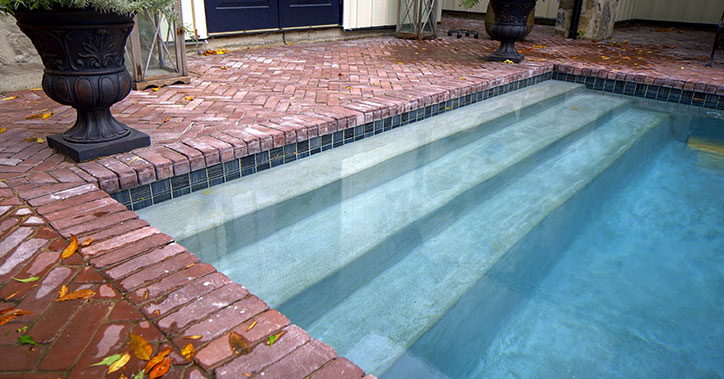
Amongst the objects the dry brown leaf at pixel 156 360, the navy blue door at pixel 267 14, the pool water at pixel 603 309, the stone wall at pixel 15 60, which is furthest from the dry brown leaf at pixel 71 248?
the navy blue door at pixel 267 14

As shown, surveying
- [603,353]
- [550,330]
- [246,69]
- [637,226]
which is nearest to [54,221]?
[550,330]

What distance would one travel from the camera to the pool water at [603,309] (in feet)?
5.59

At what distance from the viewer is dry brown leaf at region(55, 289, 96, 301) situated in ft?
4.87

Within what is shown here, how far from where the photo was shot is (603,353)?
1763 millimetres

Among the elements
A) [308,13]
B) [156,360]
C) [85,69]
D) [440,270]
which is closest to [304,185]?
[440,270]

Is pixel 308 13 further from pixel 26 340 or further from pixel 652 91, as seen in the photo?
pixel 26 340

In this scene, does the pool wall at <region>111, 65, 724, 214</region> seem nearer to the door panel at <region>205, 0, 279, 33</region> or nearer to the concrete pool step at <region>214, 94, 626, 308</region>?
the concrete pool step at <region>214, 94, 626, 308</region>

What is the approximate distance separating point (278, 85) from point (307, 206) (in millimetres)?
1974

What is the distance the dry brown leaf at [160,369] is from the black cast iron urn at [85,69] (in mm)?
1656

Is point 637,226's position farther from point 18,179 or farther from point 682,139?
point 18,179

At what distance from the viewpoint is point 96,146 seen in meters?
2.53

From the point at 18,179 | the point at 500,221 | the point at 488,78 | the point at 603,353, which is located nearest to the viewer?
the point at 603,353

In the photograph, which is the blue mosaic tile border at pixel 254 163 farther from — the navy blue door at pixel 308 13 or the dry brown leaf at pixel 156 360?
the navy blue door at pixel 308 13

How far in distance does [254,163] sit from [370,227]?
0.88 meters
